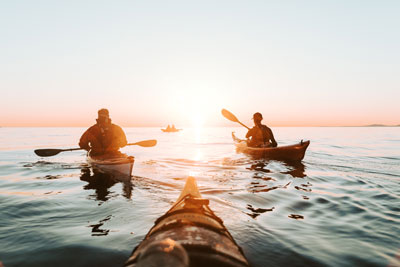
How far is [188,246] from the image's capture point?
1.88 meters

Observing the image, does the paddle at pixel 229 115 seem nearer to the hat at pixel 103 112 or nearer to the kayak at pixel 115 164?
the hat at pixel 103 112

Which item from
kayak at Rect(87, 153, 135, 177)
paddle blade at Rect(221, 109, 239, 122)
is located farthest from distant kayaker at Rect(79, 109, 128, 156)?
paddle blade at Rect(221, 109, 239, 122)

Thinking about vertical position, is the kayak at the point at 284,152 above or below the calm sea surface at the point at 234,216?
above

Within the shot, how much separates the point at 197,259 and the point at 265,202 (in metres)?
5.28

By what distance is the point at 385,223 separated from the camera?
4.94 meters

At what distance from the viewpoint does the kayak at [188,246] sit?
1606 mm

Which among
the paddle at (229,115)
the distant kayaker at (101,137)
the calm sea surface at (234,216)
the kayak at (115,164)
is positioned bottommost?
the calm sea surface at (234,216)

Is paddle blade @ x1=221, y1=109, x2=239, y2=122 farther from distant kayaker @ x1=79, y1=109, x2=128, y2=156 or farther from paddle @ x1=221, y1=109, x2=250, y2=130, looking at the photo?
distant kayaker @ x1=79, y1=109, x2=128, y2=156

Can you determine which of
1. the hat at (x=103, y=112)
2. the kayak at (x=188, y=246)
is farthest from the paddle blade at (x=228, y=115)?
the kayak at (x=188, y=246)

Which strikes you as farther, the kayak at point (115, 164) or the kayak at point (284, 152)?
the kayak at point (284, 152)

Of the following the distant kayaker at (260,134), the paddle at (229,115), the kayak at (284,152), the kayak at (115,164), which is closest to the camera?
the kayak at (115,164)

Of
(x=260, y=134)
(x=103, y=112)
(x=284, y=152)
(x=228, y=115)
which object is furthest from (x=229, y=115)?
(x=103, y=112)

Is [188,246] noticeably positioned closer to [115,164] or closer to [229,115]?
[115,164]

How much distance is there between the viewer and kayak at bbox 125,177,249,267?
1606mm
